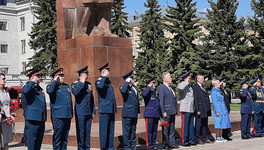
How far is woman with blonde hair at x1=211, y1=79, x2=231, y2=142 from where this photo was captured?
36.6ft

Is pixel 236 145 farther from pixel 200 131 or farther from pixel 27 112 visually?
pixel 27 112

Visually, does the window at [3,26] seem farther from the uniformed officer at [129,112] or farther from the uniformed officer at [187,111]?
the uniformed officer at [129,112]

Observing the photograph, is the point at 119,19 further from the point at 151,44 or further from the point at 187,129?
the point at 187,129

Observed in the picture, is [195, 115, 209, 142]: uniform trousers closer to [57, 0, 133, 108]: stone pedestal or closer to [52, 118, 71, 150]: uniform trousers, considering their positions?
[57, 0, 133, 108]: stone pedestal

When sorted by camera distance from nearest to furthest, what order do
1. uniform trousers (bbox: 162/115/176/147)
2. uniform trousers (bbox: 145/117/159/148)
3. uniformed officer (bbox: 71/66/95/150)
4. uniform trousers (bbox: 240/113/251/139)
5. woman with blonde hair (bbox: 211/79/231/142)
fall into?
1. uniformed officer (bbox: 71/66/95/150)
2. uniform trousers (bbox: 145/117/159/148)
3. uniform trousers (bbox: 162/115/176/147)
4. woman with blonde hair (bbox: 211/79/231/142)
5. uniform trousers (bbox: 240/113/251/139)

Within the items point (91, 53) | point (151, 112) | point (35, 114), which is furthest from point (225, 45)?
point (35, 114)

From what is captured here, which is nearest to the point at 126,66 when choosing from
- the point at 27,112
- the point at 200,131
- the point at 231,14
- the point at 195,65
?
the point at 200,131

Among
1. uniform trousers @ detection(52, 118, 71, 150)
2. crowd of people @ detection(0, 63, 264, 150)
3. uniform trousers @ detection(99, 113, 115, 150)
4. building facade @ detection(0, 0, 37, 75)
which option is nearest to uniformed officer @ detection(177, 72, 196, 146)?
crowd of people @ detection(0, 63, 264, 150)

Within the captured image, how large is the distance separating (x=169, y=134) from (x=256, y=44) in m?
28.8

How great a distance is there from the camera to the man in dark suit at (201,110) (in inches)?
426

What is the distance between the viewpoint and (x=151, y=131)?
383 inches

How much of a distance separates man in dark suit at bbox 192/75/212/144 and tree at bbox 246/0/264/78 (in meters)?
25.8

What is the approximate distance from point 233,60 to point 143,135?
27.8 metres

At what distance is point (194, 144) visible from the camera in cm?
1062
